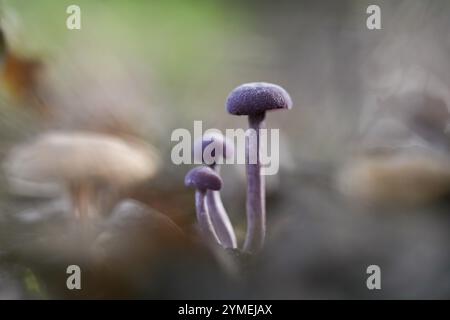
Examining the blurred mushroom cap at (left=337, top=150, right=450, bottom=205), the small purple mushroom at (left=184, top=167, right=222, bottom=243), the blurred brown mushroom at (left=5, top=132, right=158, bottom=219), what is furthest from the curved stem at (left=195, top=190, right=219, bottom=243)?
the blurred mushroom cap at (left=337, top=150, right=450, bottom=205)

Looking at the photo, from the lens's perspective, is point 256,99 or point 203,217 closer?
point 256,99

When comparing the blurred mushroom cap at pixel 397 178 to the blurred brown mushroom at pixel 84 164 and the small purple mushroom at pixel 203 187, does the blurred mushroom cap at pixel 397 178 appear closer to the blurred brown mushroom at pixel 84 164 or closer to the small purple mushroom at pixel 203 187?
the small purple mushroom at pixel 203 187

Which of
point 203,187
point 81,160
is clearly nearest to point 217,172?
point 203,187

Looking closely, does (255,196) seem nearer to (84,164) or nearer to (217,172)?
(217,172)

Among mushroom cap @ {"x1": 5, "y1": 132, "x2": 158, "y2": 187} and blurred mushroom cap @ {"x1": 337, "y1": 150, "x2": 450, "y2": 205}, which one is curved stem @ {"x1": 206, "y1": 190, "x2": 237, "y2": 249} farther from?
blurred mushroom cap @ {"x1": 337, "y1": 150, "x2": 450, "y2": 205}

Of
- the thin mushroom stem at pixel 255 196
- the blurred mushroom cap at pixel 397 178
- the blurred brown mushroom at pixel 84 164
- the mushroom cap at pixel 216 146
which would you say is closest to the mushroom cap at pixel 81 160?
the blurred brown mushroom at pixel 84 164

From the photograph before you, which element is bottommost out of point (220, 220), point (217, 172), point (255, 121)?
point (220, 220)
